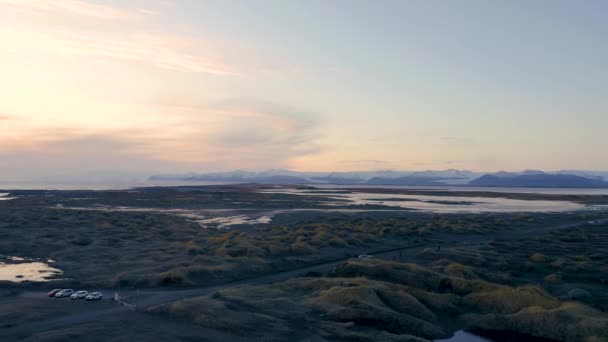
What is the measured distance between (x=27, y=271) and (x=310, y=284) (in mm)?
29029

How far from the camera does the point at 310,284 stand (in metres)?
37.1

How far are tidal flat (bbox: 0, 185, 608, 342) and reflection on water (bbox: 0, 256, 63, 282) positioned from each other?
1.30 meters

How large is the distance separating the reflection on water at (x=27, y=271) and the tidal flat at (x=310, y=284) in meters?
1.30

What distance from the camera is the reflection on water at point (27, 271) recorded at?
41.7 m

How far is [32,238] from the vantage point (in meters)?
63.8

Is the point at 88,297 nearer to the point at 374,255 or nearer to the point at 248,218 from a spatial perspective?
the point at 374,255

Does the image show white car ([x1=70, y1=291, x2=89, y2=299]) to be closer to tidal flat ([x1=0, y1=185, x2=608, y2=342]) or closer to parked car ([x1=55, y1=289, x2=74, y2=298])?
parked car ([x1=55, y1=289, x2=74, y2=298])

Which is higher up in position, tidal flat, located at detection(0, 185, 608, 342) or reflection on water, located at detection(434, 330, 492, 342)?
tidal flat, located at detection(0, 185, 608, 342)

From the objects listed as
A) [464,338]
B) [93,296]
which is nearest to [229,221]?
[93,296]

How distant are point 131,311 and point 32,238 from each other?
141 ft

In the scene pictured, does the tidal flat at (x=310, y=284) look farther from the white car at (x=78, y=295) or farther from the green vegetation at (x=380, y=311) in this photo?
the white car at (x=78, y=295)

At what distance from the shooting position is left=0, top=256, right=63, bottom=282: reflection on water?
41.7 metres

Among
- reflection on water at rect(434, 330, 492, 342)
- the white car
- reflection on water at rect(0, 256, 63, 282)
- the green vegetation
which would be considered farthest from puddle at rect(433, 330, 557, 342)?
reflection on water at rect(0, 256, 63, 282)

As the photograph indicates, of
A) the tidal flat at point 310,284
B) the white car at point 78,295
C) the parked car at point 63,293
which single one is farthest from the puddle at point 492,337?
the parked car at point 63,293
